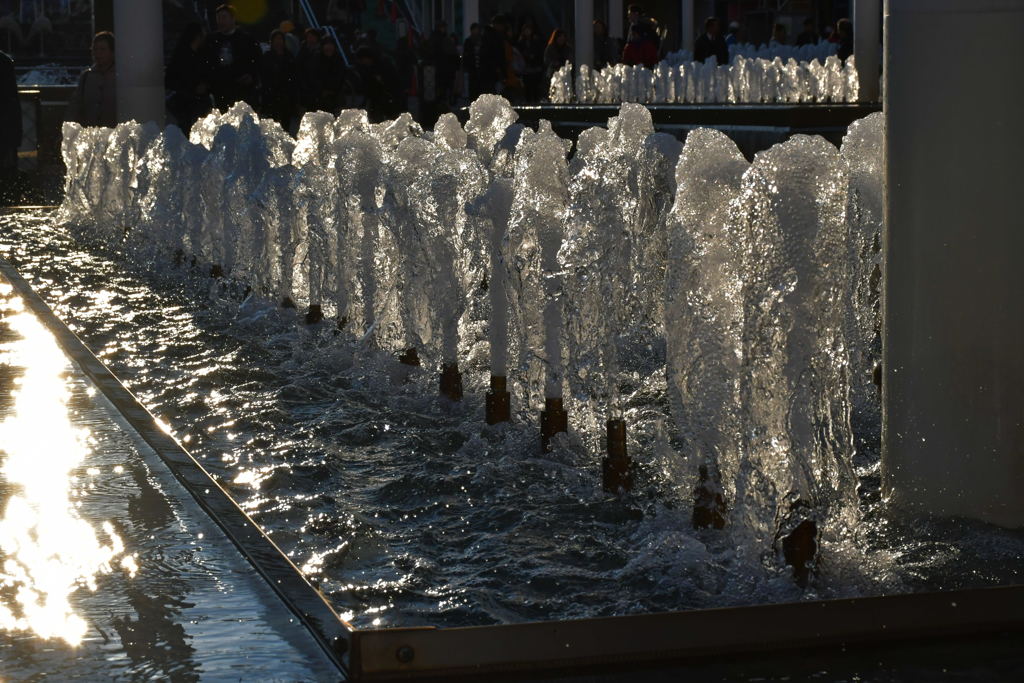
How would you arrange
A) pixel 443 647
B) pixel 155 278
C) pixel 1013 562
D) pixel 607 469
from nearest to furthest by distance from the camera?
pixel 443 647, pixel 1013 562, pixel 607 469, pixel 155 278

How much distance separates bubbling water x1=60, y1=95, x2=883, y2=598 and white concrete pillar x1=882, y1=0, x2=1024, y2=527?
0.18 meters

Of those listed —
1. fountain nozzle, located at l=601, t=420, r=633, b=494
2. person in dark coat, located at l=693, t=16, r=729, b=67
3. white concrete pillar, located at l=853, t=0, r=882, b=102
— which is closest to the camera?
fountain nozzle, located at l=601, t=420, r=633, b=494

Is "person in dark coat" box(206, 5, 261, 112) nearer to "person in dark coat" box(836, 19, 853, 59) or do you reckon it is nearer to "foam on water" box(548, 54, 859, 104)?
"foam on water" box(548, 54, 859, 104)

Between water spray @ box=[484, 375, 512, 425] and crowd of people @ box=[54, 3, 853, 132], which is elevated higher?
crowd of people @ box=[54, 3, 853, 132]

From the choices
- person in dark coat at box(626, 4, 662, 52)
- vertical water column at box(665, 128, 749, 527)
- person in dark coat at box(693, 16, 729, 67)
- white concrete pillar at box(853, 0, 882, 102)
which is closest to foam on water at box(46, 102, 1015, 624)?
vertical water column at box(665, 128, 749, 527)

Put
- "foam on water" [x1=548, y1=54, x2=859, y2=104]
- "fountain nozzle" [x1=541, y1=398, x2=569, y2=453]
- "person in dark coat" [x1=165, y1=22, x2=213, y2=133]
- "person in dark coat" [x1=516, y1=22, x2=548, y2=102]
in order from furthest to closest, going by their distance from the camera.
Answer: "person in dark coat" [x1=516, y1=22, x2=548, y2=102]
"foam on water" [x1=548, y1=54, x2=859, y2=104]
"person in dark coat" [x1=165, y1=22, x2=213, y2=133]
"fountain nozzle" [x1=541, y1=398, x2=569, y2=453]

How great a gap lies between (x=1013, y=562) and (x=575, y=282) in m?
1.88

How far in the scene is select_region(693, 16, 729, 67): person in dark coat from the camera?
2169 centimetres

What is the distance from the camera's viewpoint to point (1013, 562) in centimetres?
376

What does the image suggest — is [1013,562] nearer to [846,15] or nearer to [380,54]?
[380,54]

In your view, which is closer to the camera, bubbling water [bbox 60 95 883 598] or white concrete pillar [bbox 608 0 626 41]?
bubbling water [bbox 60 95 883 598]

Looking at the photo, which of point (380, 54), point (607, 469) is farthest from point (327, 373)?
point (380, 54)

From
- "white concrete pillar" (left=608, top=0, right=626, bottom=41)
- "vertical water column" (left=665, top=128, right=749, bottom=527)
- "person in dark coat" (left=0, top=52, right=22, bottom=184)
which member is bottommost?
"vertical water column" (left=665, top=128, right=749, bottom=527)

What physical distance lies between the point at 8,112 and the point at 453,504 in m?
12.2
